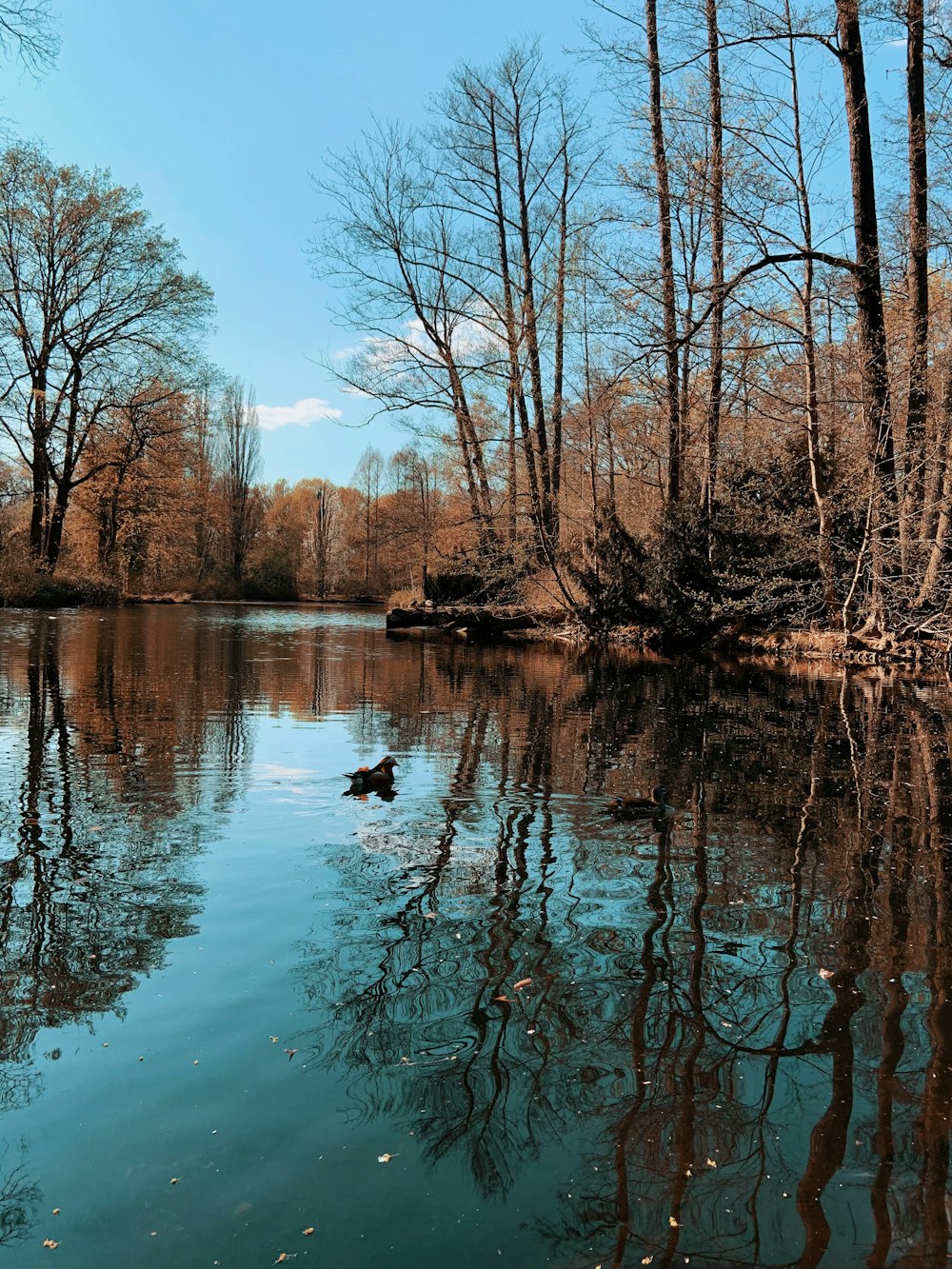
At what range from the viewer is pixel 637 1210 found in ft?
7.91

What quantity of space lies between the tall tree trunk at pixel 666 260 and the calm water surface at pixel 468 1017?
1172 centimetres

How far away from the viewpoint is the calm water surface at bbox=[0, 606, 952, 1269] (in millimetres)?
2385

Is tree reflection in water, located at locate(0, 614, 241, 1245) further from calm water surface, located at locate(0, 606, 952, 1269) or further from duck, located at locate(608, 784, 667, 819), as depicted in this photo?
duck, located at locate(608, 784, 667, 819)

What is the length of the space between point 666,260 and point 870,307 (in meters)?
6.38

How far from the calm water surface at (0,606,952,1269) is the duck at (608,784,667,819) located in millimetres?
118

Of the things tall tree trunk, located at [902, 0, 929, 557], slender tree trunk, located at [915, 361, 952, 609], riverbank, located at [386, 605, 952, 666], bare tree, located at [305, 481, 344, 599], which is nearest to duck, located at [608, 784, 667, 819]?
slender tree trunk, located at [915, 361, 952, 609]

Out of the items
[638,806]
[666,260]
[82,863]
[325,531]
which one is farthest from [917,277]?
[325,531]

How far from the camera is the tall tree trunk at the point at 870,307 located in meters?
14.6

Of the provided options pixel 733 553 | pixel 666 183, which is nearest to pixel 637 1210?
pixel 666 183

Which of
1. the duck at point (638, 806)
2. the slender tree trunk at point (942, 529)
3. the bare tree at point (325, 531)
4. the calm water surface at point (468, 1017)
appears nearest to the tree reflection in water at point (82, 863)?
the calm water surface at point (468, 1017)

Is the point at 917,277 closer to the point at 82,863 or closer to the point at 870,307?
the point at 870,307

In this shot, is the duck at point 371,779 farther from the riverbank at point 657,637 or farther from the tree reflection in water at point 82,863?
the riverbank at point 657,637

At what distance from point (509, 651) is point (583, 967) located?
18.9m

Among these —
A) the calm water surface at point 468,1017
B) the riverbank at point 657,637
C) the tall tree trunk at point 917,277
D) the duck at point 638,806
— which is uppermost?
the tall tree trunk at point 917,277
